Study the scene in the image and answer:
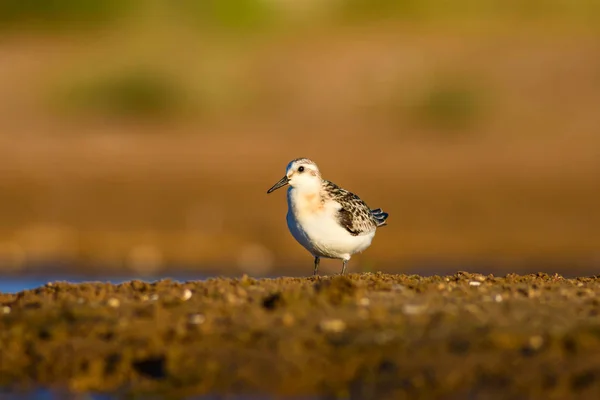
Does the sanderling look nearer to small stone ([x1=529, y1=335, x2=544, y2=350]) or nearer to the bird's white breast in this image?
the bird's white breast

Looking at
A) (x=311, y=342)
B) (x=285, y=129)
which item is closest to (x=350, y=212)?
(x=311, y=342)

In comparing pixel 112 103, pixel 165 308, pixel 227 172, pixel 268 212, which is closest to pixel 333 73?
pixel 112 103

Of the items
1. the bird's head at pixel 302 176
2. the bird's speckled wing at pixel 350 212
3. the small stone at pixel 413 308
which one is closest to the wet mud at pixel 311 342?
the small stone at pixel 413 308

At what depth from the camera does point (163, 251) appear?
82.9ft

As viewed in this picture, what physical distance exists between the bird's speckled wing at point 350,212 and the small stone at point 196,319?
418 cm

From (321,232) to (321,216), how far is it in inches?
7.3

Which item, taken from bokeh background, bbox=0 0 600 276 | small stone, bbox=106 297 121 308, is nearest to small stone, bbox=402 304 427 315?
small stone, bbox=106 297 121 308

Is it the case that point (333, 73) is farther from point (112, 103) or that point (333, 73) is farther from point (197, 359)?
point (197, 359)

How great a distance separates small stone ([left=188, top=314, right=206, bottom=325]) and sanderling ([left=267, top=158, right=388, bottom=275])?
12.5 feet

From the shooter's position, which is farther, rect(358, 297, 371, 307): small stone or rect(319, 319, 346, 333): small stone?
rect(358, 297, 371, 307): small stone

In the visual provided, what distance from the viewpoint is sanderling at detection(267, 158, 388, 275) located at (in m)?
14.0

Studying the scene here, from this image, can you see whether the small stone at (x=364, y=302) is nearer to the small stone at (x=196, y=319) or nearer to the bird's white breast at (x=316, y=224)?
the small stone at (x=196, y=319)

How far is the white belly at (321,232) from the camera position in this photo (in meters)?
13.9

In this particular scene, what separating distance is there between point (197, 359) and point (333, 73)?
3345 centimetres
